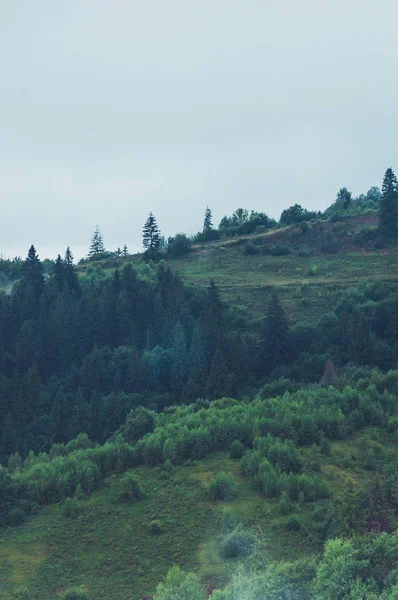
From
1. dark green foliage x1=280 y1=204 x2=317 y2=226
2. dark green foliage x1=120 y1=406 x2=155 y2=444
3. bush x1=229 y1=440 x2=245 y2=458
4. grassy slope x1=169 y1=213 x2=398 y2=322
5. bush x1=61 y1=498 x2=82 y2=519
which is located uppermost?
dark green foliage x1=280 y1=204 x2=317 y2=226

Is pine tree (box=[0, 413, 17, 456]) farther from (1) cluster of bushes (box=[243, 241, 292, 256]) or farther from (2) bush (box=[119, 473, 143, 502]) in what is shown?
(1) cluster of bushes (box=[243, 241, 292, 256])

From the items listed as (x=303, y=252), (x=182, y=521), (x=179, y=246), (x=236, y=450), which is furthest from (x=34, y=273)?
(x=182, y=521)

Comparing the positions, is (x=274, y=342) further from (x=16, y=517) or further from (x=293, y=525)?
(x=16, y=517)

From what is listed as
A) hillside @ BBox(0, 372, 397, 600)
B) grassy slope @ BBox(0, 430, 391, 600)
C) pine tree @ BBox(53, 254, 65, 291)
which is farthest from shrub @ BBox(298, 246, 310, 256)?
grassy slope @ BBox(0, 430, 391, 600)

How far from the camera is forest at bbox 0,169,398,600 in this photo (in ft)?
107

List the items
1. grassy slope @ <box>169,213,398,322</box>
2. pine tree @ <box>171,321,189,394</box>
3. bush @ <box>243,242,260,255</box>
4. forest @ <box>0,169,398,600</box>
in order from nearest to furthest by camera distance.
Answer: forest @ <box>0,169,398,600</box>, pine tree @ <box>171,321,189,394</box>, grassy slope @ <box>169,213,398,322</box>, bush @ <box>243,242,260,255</box>

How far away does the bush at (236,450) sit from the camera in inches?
1785

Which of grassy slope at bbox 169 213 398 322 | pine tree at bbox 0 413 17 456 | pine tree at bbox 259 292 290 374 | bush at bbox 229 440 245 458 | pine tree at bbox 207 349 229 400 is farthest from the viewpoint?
grassy slope at bbox 169 213 398 322

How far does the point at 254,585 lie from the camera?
84.9 feet

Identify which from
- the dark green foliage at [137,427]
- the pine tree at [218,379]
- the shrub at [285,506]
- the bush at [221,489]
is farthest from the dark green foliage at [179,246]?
the shrub at [285,506]

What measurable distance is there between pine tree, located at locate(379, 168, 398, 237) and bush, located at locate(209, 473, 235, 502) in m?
66.1

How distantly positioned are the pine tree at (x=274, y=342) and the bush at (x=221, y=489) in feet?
92.5

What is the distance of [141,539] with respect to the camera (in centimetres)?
3691

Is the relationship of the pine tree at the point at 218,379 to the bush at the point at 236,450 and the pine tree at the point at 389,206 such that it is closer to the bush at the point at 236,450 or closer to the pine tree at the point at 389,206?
the bush at the point at 236,450
